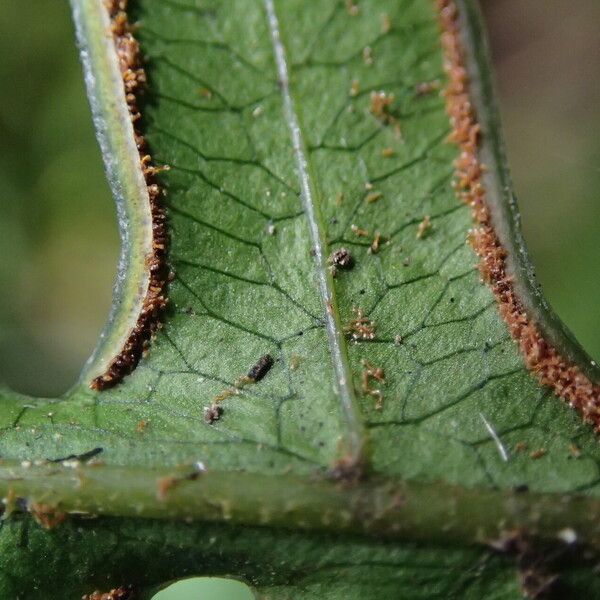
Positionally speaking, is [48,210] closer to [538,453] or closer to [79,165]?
[79,165]

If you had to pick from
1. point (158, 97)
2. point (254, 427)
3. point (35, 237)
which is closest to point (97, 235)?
point (35, 237)

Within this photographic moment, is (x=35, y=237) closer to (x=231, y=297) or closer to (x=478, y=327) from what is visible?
(x=231, y=297)

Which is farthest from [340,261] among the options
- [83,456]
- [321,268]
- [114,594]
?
[114,594]

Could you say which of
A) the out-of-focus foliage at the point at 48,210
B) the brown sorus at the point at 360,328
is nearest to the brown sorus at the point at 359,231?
the brown sorus at the point at 360,328

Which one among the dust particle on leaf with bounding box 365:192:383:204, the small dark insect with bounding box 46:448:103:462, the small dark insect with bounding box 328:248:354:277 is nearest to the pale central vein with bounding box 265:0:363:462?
the small dark insect with bounding box 328:248:354:277

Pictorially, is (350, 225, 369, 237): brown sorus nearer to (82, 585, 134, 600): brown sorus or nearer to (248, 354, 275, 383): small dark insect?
(248, 354, 275, 383): small dark insect

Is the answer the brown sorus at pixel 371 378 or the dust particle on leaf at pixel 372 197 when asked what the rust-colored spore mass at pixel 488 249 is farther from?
the brown sorus at pixel 371 378

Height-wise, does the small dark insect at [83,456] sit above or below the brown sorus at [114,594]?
above
